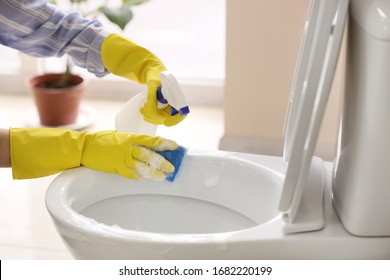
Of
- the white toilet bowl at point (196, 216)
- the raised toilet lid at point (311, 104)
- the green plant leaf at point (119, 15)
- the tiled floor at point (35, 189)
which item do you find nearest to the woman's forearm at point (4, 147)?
the white toilet bowl at point (196, 216)

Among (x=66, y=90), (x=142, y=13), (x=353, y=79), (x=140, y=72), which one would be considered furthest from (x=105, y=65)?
(x=142, y=13)

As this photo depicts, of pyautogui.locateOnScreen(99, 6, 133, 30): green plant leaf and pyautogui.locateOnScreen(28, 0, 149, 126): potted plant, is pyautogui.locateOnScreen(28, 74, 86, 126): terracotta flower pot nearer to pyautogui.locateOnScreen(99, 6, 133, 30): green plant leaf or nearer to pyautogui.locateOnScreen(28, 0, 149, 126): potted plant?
pyautogui.locateOnScreen(28, 0, 149, 126): potted plant

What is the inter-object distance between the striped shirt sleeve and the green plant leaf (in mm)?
558

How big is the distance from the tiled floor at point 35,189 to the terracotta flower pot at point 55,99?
0.30ft

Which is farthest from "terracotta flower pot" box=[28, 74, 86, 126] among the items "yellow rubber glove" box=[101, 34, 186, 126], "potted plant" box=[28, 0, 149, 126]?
"yellow rubber glove" box=[101, 34, 186, 126]

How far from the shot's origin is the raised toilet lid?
46.2 inches

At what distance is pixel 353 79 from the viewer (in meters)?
1.30

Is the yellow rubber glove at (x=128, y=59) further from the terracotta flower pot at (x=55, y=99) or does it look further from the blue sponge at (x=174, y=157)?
the terracotta flower pot at (x=55, y=99)

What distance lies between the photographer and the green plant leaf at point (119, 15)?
2.30m

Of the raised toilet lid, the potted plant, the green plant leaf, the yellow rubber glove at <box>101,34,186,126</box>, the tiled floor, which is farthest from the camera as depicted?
the potted plant

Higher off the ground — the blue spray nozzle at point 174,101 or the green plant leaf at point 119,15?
the blue spray nozzle at point 174,101

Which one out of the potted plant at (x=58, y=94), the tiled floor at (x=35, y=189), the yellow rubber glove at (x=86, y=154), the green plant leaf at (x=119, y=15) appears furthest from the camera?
the potted plant at (x=58, y=94)

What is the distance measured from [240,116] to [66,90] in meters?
0.61

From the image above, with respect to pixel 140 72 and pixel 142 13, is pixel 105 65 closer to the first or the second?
pixel 140 72
